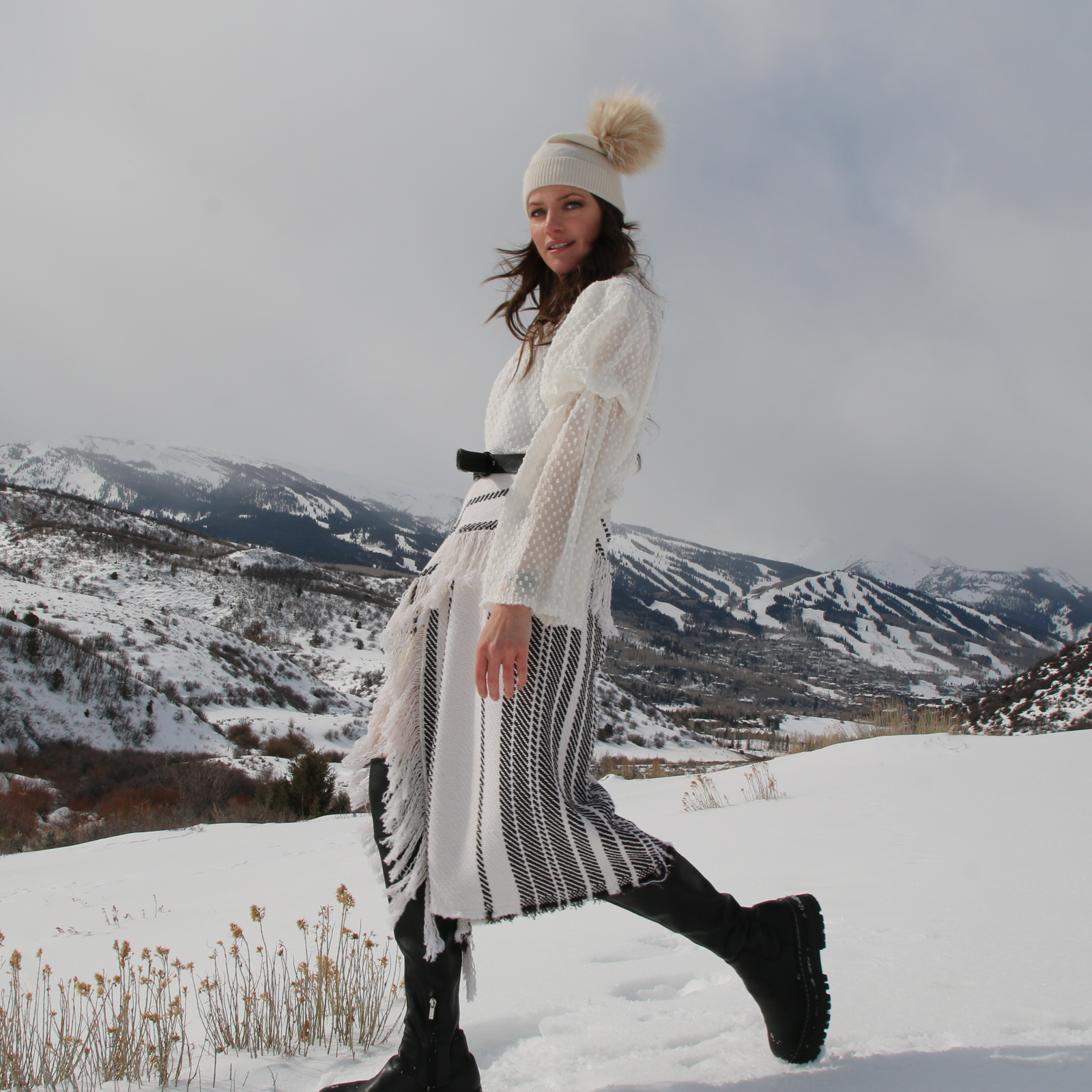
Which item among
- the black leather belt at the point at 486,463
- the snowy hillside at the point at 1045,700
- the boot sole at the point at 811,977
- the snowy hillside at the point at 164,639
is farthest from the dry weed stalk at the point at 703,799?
the snowy hillside at the point at 164,639

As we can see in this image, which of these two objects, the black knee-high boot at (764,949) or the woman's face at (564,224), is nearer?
the black knee-high boot at (764,949)

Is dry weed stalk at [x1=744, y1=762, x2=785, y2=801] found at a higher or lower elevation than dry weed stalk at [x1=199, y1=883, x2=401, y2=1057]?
higher

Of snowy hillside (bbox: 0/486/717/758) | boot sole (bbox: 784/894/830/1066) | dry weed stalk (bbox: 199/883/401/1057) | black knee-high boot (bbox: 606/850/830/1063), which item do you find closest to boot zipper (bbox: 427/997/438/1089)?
black knee-high boot (bbox: 606/850/830/1063)

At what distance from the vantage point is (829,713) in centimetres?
9962

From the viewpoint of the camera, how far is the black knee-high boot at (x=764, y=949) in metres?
1.28

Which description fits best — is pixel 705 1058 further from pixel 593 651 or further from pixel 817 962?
pixel 593 651

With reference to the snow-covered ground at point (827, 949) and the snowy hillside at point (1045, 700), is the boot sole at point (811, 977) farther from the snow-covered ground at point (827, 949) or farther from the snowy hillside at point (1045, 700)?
the snowy hillside at point (1045, 700)

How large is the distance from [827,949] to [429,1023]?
1.25m

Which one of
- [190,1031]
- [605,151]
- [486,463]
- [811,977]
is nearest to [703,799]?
[190,1031]

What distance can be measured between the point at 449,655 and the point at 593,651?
29cm

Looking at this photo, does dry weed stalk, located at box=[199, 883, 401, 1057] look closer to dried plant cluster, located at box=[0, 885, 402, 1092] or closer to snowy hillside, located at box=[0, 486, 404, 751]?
dried plant cluster, located at box=[0, 885, 402, 1092]

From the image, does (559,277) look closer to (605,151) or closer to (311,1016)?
(605,151)

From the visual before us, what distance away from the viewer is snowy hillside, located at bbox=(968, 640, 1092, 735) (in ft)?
36.8

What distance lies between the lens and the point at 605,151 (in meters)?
1.47
